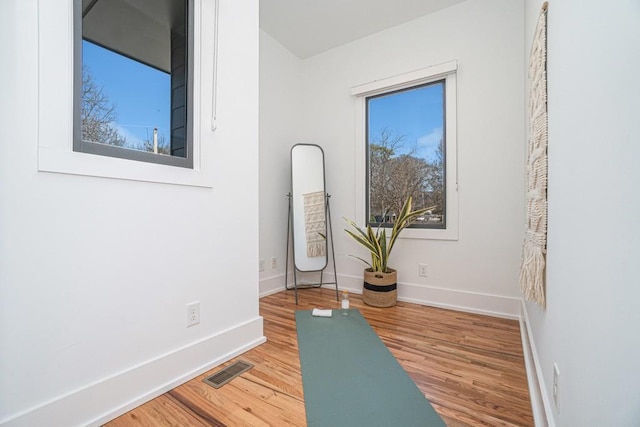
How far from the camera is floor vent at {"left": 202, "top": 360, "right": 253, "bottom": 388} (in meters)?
1.53

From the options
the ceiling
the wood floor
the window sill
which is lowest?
the wood floor

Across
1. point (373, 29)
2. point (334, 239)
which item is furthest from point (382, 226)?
point (373, 29)

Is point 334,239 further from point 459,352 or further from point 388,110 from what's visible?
point 459,352

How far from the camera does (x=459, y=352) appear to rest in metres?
1.86

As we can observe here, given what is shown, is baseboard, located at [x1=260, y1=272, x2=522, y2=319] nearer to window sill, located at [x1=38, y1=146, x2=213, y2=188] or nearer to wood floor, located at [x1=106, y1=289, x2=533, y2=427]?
wood floor, located at [x1=106, y1=289, x2=533, y2=427]

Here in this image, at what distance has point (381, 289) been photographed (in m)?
2.71

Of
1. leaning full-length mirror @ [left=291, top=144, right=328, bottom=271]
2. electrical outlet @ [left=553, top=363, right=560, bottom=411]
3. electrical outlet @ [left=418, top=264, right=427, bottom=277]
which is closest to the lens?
electrical outlet @ [left=553, top=363, right=560, bottom=411]

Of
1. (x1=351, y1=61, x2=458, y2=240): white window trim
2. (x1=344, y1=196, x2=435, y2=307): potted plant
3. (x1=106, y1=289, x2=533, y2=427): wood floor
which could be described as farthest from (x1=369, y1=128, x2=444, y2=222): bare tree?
(x1=106, y1=289, x2=533, y2=427): wood floor

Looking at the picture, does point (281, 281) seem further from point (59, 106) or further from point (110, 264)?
point (59, 106)

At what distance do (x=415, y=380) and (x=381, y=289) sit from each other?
3.90ft

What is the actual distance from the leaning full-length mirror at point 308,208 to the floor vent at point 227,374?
149 centimetres

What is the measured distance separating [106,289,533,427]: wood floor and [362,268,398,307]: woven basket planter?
0.30 meters

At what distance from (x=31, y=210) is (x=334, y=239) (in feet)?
8.75

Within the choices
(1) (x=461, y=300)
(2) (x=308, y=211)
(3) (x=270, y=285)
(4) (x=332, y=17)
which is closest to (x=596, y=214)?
(1) (x=461, y=300)
